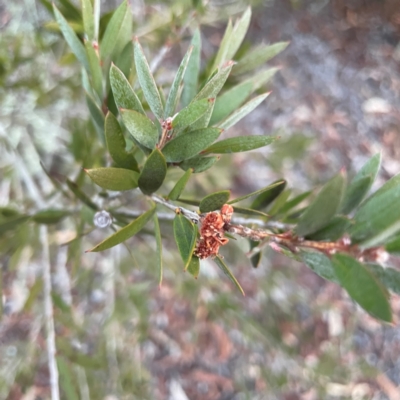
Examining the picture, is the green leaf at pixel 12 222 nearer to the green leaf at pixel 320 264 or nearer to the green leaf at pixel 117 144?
the green leaf at pixel 117 144

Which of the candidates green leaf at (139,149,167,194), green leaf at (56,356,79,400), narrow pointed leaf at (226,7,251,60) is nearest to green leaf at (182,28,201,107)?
narrow pointed leaf at (226,7,251,60)

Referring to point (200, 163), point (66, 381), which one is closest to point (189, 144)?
point (200, 163)

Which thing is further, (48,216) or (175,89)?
(48,216)

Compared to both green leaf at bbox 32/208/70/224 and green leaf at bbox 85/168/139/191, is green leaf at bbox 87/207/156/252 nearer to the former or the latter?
green leaf at bbox 85/168/139/191

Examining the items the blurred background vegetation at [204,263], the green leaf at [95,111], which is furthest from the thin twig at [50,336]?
the green leaf at [95,111]

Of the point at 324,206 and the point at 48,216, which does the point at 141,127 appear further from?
the point at 48,216

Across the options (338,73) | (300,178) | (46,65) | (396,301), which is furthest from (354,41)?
(46,65)

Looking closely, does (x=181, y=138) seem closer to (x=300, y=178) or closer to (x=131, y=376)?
(x=131, y=376)
